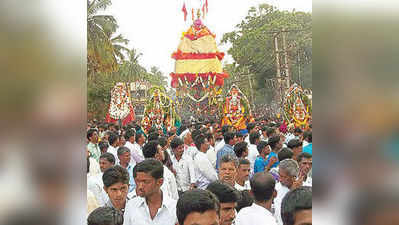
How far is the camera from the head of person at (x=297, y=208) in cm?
207

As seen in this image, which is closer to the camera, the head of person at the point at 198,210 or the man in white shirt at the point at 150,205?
the head of person at the point at 198,210

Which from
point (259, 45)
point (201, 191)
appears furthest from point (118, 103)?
point (259, 45)

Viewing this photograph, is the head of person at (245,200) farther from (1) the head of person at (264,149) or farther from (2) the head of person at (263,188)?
(1) the head of person at (264,149)

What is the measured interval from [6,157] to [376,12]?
74cm

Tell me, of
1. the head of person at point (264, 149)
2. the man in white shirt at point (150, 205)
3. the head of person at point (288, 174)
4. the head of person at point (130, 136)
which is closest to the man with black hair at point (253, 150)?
the head of person at point (264, 149)

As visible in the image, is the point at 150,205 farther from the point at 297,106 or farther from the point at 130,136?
the point at 297,106

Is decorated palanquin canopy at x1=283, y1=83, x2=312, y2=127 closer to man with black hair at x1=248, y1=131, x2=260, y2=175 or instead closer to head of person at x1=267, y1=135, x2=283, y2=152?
man with black hair at x1=248, y1=131, x2=260, y2=175

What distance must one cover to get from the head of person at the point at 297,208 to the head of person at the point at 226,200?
596 millimetres

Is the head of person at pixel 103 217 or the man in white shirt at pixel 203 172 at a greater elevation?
the head of person at pixel 103 217

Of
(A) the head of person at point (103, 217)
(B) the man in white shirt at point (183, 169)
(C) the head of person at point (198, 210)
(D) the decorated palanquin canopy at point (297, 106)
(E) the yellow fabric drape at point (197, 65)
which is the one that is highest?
(E) the yellow fabric drape at point (197, 65)

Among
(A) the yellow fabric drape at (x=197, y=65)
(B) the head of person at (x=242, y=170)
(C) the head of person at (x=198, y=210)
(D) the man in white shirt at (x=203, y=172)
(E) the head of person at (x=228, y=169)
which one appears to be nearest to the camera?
(C) the head of person at (x=198, y=210)

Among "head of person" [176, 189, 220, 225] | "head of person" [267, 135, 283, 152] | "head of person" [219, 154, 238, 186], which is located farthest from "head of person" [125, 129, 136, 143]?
"head of person" [176, 189, 220, 225]

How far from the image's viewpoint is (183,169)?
5.50m

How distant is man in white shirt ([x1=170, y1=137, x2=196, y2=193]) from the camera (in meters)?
5.42
